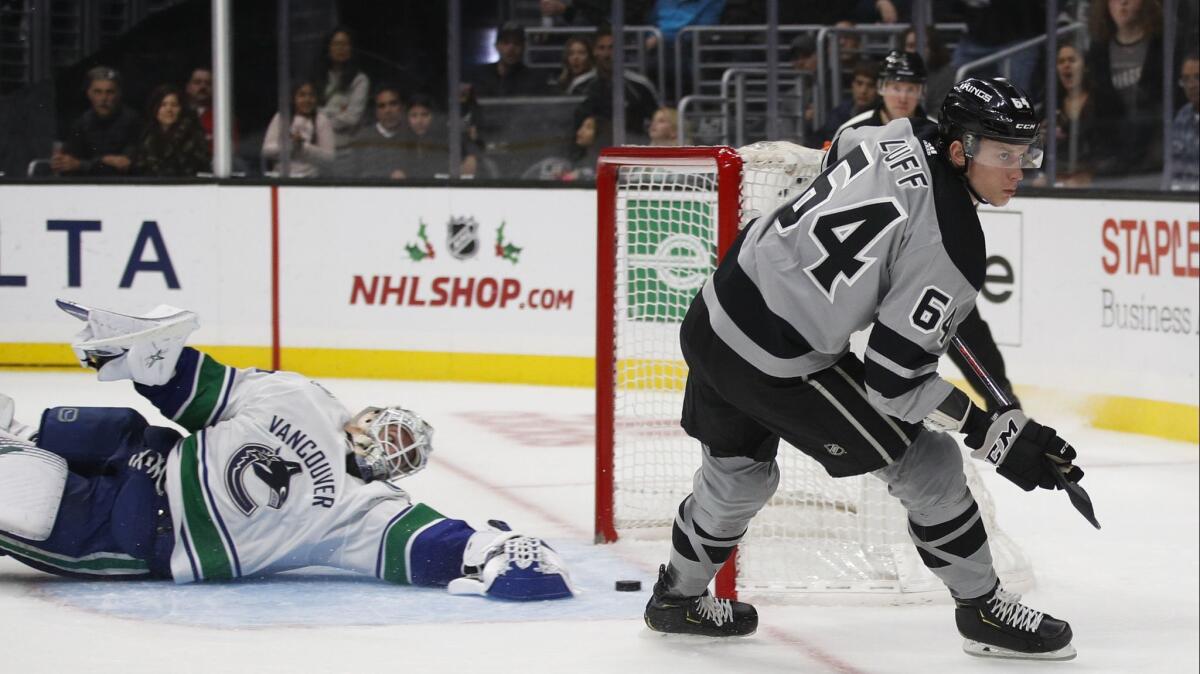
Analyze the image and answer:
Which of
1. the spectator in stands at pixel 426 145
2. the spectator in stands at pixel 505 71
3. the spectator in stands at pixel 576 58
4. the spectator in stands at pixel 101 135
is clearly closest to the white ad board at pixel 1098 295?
the spectator in stands at pixel 576 58

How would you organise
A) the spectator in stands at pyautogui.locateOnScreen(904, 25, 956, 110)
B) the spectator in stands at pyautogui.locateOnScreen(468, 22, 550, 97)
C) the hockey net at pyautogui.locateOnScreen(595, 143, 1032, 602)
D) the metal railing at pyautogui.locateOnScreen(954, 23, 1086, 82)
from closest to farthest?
1. the hockey net at pyautogui.locateOnScreen(595, 143, 1032, 602)
2. the metal railing at pyautogui.locateOnScreen(954, 23, 1086, 82)
3. the spectator in stands at pyautogui.locateOnScreen(904, 25, 956, 110)
4. the spectator in stands at pyautogui.locateOnScreen(468, 22, 550, 97)

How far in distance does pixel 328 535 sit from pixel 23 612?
25.3 inches

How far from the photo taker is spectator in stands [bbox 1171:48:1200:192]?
21.4ft

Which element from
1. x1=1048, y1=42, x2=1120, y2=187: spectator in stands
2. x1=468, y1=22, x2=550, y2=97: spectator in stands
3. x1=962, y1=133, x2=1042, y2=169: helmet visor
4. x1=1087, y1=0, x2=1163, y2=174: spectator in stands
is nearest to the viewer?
x1=962, y1=133, x2=1042, y2=169: helmet visor

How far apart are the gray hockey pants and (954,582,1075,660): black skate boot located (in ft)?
0.11

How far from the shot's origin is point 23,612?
143 inches

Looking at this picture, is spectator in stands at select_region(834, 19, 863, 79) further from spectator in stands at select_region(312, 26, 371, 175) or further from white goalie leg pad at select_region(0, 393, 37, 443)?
white goalie leg pad at select_region(0, 393, 37, 443)

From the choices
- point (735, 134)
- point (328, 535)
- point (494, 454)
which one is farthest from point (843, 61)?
point (328, 535)

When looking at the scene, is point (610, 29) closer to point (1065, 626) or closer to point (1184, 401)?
point (1184, 401)

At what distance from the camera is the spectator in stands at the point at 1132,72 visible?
6.74 meters

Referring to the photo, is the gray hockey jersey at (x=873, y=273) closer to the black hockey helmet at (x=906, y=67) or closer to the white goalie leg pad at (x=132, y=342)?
the white goalie leg pad at (x=132, y=342)

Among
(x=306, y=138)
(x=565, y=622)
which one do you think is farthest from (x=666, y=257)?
(x=306, y=138)

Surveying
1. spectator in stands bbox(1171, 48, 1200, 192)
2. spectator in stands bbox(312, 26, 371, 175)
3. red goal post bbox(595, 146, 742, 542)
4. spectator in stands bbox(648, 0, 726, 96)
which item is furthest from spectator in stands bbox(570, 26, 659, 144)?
red goal post bbox(595, 146, 742, 542)

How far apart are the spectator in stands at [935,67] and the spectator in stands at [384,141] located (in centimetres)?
230
